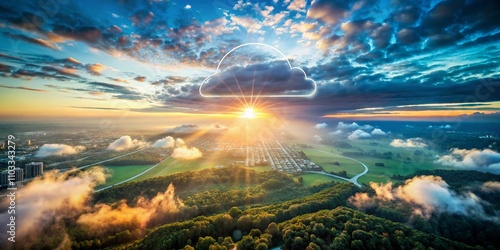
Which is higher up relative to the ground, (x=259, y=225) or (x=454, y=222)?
(x=259, y=225)

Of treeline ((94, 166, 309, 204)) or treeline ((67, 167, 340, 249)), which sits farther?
treeline ((94, 166, 309, 204))

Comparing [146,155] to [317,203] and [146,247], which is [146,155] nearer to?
[146,247]

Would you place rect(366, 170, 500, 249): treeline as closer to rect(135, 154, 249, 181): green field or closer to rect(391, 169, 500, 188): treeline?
rect(391, 169, 500, 188): treeline

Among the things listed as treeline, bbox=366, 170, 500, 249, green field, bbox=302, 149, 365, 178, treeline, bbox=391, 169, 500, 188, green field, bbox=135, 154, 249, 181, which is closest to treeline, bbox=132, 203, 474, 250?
treeline, bbox=366, 170, 500, 249

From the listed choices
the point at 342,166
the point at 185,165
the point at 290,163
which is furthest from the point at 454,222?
the point at 185,165

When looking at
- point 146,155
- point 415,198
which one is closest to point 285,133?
→ point 146,155

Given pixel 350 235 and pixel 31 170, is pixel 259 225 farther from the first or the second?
pixel 31 170

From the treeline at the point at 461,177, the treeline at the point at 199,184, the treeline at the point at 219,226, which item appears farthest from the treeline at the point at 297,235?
the treeline at the point at 461,177

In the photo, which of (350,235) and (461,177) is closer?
Result: (350,235)
